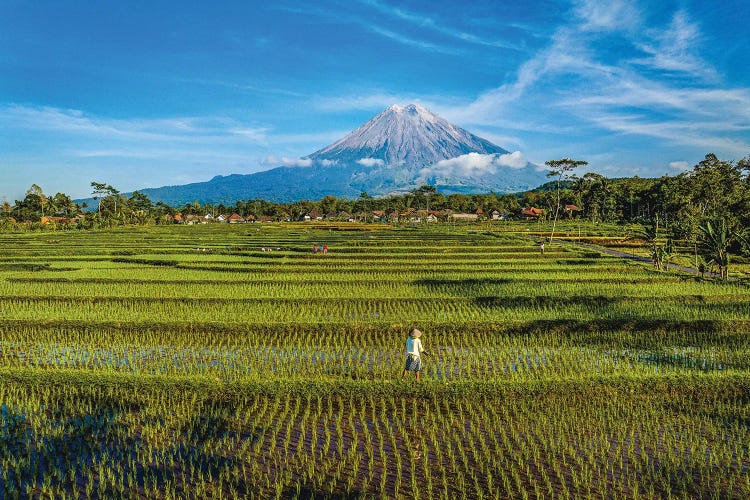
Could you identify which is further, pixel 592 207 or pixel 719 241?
pixel 592 207

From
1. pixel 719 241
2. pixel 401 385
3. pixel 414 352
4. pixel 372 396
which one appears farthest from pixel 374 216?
pixel 372 396

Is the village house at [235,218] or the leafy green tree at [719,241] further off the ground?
the village house at [235,218]

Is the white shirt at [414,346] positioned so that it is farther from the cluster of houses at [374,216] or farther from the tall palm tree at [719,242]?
the cluster of houses at [374,216]

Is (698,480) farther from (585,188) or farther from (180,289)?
(585,188)

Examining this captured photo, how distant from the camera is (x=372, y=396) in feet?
25.7

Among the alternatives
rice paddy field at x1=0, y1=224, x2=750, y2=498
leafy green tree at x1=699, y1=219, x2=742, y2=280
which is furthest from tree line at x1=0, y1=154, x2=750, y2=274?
rice paddy field at x1=0, y1=224, x2=750, y2=498

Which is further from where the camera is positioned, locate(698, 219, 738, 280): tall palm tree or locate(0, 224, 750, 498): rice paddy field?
locate(698, 219, 738, 280): tall palm tree

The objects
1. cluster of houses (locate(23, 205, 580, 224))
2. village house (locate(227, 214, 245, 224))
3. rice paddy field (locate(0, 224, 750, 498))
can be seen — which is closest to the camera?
rice paddy field (locate(0, 224, 750, 498))

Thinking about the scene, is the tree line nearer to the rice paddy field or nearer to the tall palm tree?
the tall palm tree

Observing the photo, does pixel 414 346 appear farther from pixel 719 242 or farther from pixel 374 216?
pixel 374 216

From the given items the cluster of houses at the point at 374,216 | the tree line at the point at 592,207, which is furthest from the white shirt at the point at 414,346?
the cluster of houses at the point at 374,216

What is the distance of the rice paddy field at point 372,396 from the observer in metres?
5.71

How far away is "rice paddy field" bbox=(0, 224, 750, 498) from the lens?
5707 mm

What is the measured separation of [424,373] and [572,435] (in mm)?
3054
